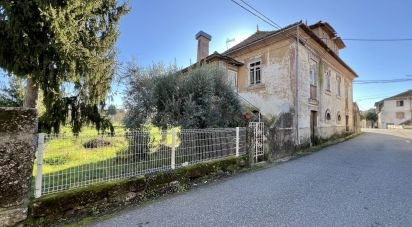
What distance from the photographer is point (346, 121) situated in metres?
21.7

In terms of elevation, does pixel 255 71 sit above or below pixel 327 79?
above

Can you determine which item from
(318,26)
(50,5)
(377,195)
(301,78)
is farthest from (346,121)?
(50,5)

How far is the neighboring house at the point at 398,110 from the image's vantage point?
48906 millimetres

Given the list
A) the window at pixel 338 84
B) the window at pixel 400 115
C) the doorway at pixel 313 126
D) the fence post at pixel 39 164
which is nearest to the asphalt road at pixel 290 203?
the fence post at pixel 39 164

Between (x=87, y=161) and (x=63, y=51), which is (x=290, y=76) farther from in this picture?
(x=87, y=161)

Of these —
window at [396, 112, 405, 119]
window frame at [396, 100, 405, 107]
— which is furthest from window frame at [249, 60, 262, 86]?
window frame at [396, 100, 405, 107]

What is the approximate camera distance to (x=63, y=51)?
5559mm

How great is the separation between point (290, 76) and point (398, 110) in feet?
172

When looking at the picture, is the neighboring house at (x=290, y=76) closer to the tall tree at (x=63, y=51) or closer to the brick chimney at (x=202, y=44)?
the brick chimney at (x=202, y=44)

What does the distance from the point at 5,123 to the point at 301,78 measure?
13316 mm

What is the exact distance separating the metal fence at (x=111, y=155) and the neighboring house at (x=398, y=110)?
55893 millimetres

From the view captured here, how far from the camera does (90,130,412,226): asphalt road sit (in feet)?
11.9

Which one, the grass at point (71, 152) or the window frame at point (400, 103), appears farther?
the window frame at point (400, 103)

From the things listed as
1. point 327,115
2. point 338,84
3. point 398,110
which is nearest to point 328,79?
point 327,115
